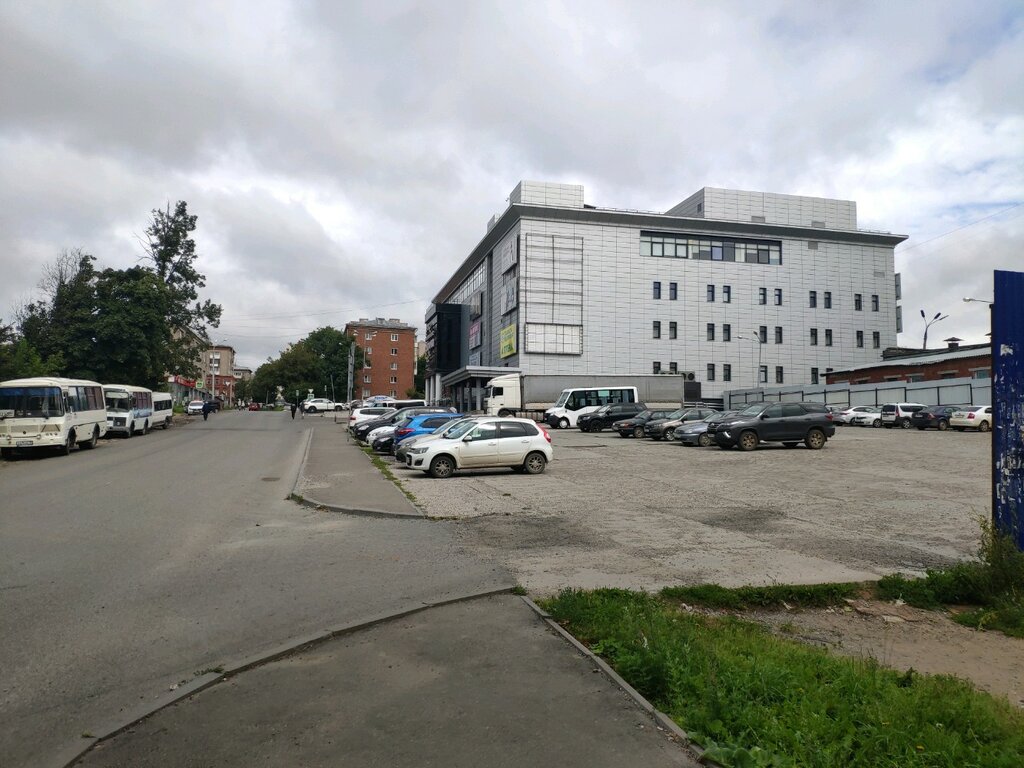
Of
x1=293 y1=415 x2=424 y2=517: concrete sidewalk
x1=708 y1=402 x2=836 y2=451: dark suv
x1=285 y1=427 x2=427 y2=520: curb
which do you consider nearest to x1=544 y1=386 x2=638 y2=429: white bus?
x1=708 y1=402 x2=836 y2=451: dark suv

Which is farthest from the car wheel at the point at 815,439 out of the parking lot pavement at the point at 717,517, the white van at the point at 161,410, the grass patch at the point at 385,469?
the white van at the point at 161,410

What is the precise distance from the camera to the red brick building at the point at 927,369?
51844 mm

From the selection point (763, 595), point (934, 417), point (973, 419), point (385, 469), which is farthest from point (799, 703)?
point (934, 417)

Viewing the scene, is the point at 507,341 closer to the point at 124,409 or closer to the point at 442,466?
the point at 124,409

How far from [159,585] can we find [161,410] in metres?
39.7

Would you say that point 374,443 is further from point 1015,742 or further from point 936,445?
point 1015,742

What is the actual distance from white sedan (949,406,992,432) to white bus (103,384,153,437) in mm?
44891

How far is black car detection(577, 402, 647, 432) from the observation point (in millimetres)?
40031

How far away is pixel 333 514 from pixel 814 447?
66.8ft

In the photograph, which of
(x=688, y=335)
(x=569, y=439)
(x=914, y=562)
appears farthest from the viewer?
(x=688, y=335)

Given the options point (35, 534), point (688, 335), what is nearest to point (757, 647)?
point (35, 534)

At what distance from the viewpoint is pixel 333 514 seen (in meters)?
11.9

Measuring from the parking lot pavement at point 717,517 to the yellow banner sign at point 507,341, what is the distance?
44778 mm

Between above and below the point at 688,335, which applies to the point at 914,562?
below
